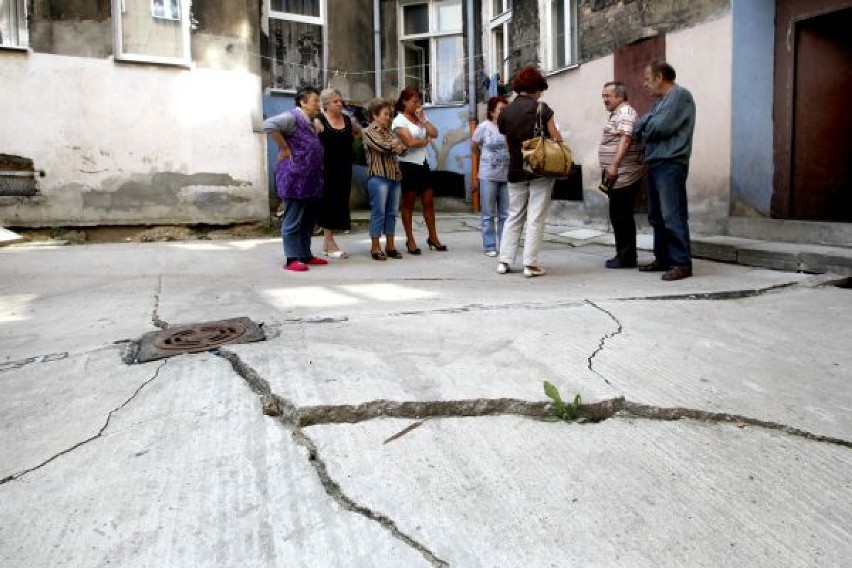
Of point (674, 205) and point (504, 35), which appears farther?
point (504, 35)

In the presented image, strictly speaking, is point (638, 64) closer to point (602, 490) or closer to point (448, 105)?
point (448, 105)

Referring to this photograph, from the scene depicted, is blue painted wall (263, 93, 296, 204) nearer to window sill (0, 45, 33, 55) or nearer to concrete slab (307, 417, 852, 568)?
window sill (0, 45, 33, 55)

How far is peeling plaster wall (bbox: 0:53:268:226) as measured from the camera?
809 centimetres

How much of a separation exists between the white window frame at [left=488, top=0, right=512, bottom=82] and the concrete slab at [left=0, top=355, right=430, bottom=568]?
419 inches

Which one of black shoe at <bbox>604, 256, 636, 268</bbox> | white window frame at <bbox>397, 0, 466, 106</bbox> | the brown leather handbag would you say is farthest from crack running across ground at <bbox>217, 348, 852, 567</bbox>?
white window frame at <bbox>397, 0, 466, 106</bbox>

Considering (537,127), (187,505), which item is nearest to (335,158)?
(537,127)

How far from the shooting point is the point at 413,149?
6219mm

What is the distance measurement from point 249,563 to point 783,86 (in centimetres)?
669

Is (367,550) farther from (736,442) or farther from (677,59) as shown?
(677,59)

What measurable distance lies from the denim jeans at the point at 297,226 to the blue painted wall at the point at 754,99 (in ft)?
13.9

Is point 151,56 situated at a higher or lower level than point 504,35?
lower

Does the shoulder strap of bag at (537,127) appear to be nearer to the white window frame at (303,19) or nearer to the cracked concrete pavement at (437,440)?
the cracked concrete pavement at (437,440)

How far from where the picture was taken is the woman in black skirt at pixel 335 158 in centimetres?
589

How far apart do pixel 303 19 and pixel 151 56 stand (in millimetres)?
3694
